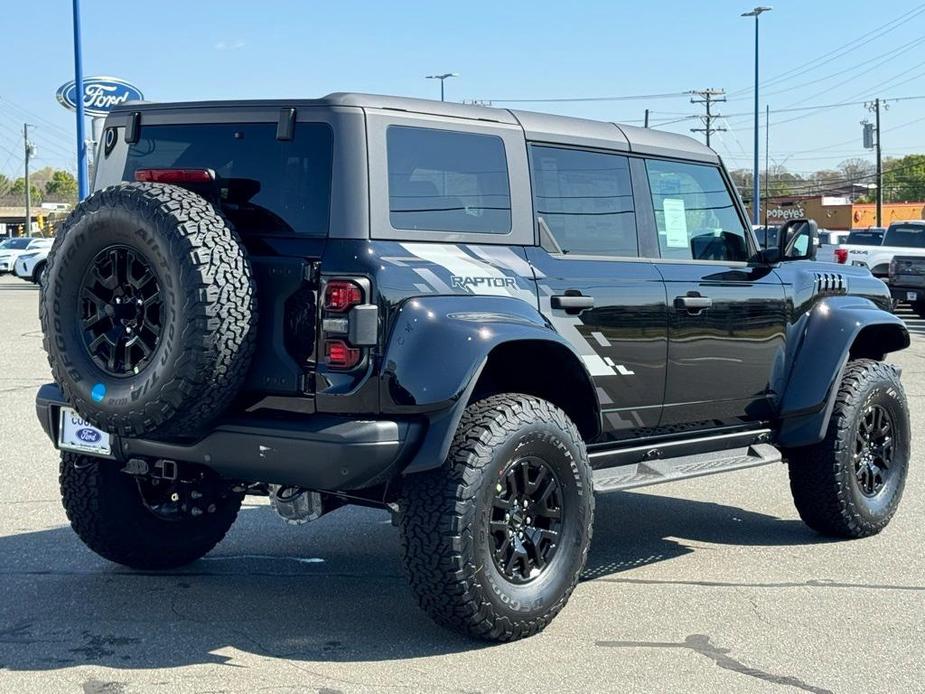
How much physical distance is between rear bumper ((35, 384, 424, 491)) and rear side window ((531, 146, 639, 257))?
1271mm

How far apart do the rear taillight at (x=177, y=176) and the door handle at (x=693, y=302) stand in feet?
7.20

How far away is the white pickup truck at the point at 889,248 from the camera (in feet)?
84.1

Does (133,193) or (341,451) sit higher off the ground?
(133,193)

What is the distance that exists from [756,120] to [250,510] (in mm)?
43641

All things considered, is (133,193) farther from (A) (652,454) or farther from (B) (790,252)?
(B) (790,252)

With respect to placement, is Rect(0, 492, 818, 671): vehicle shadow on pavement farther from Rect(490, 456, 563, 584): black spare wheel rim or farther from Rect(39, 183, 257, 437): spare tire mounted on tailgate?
Rect(39, 183, 257, 437): spare tire mounted on tailgate

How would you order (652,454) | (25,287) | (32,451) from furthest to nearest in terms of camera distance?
(25,287) → (32,451) → (652,454)

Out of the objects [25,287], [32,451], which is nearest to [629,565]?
[32,451]

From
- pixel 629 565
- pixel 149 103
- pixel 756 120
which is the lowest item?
pixel 629 565

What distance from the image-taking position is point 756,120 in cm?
4778

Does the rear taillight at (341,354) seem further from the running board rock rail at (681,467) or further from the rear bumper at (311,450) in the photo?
the running board rock rail at (681,467)

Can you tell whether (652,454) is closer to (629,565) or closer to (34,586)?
(629,565)

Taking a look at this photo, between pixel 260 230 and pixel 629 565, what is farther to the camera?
pixel 629 565

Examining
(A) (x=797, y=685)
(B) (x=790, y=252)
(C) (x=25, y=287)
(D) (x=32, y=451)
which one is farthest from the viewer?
(C) (x=25, y=287)
